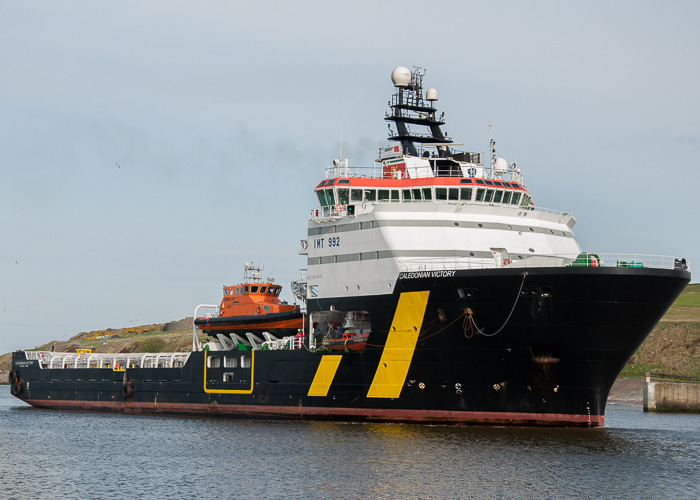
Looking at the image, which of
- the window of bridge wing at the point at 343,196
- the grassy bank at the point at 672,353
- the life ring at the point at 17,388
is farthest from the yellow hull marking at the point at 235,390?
the grassy bank at the point at 672,353

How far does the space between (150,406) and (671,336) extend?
122 feet

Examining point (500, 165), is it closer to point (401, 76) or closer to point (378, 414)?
point (401, 76)

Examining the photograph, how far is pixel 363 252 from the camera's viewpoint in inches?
Answer: 1348

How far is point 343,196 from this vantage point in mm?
36188

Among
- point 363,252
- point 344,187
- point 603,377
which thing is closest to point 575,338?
point 603,377

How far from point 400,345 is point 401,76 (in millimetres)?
13306

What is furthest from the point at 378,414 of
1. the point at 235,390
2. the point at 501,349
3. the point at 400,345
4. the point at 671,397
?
the point at 671,397

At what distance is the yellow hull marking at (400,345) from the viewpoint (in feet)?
103

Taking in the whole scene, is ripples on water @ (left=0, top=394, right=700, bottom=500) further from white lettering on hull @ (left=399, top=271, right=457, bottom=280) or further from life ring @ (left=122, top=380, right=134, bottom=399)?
life ring @ (left=122, top=380, right=134, bottom=399)

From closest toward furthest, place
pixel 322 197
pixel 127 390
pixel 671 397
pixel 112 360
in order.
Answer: pixel 322 197 < pixel 127 390 < pixel 112 360 < pixel 671 397

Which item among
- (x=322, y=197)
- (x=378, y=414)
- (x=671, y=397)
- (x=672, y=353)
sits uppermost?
(x=322, y=197)

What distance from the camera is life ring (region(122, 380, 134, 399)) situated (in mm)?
44500

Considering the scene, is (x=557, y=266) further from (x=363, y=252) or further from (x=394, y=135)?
(x=394, y=135)

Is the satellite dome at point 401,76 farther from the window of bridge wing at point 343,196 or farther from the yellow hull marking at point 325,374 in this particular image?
the yellow hull marking at point 325,374
